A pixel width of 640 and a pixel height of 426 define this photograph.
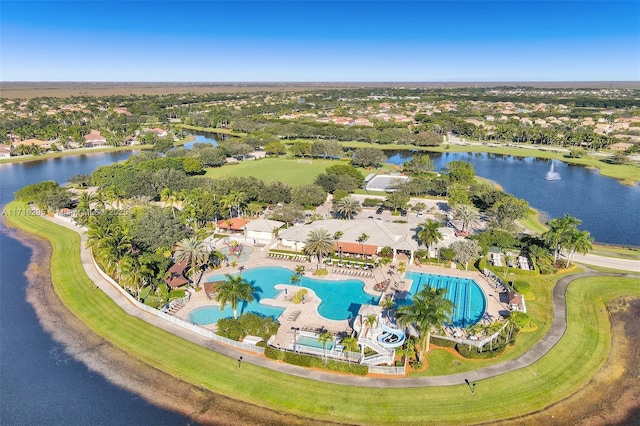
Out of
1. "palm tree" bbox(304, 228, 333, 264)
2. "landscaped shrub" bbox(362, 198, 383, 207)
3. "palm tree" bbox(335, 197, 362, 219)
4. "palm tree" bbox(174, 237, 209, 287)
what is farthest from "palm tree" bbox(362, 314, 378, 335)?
"landscaped shrub" bbox(362, 198, 383, 207)

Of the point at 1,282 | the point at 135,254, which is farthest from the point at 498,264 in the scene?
the point at 1,282

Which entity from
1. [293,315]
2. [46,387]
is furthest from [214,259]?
[46,387]

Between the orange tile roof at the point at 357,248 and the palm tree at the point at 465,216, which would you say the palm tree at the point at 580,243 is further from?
the orange tile roof at the point at 357,248

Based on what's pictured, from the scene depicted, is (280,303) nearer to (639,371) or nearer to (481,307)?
(481,307)

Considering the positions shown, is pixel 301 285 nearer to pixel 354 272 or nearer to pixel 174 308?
pixel 354 272

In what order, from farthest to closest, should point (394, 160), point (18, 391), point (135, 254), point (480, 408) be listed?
point (394, 160)
point (135, 254)
point (18, 391)
point (480, 408)

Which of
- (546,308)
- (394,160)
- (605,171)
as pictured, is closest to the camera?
(546,308)

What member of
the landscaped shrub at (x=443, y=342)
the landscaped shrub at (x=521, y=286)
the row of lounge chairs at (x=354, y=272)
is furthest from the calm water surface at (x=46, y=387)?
the landscaped shrub at (x=521, y=286)
